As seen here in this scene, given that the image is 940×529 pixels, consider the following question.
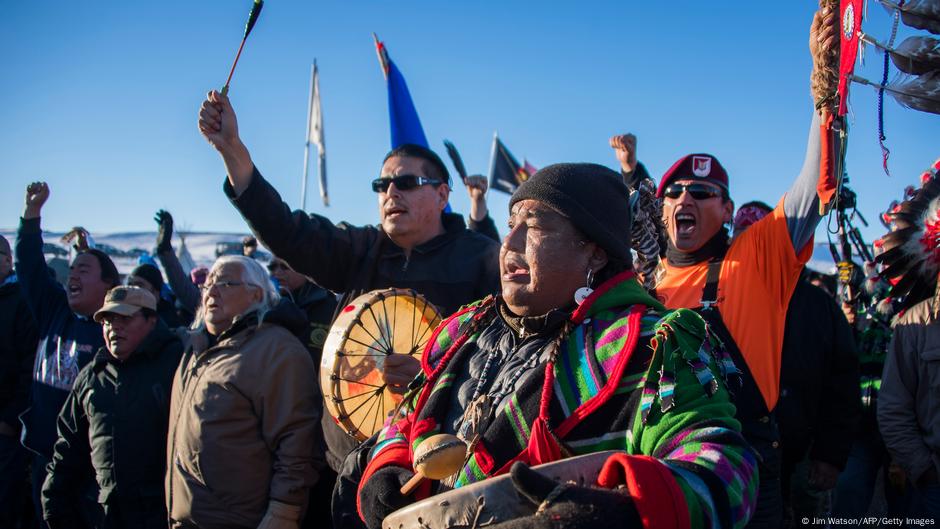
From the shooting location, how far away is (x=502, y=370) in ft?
6.76

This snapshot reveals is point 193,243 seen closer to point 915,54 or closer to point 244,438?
point 244,438

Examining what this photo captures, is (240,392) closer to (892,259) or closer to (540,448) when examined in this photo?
(540,448)

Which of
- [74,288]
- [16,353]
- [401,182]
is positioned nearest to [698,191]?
[401,182]

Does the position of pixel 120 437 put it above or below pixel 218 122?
below

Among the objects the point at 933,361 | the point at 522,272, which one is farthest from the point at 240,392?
the point at 933,361

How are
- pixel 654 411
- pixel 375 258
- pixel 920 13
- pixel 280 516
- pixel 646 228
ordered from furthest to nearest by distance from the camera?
1. pixel 375 258
2. pixel 280 516
3. pixel 920 13
4. pixel 646 228
5. pixel 654 411

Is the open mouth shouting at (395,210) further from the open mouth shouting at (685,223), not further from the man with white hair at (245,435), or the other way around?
the open mouth shouting at (685,223)

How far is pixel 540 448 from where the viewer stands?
1748 millimetres

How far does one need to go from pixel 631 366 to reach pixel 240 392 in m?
2.46

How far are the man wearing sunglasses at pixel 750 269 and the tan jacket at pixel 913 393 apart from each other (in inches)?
45.7

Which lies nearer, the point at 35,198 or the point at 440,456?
the point at 440,456

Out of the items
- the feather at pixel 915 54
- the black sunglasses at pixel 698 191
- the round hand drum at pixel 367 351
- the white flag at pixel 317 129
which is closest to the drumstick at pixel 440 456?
the round hand drum at pixel 367 351

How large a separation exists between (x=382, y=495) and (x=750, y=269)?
2.39m

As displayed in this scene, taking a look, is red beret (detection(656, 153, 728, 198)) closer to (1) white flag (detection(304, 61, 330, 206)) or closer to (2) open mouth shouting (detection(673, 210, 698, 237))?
(2) open mouth shouting (detection(673, 210, 698, 237))
